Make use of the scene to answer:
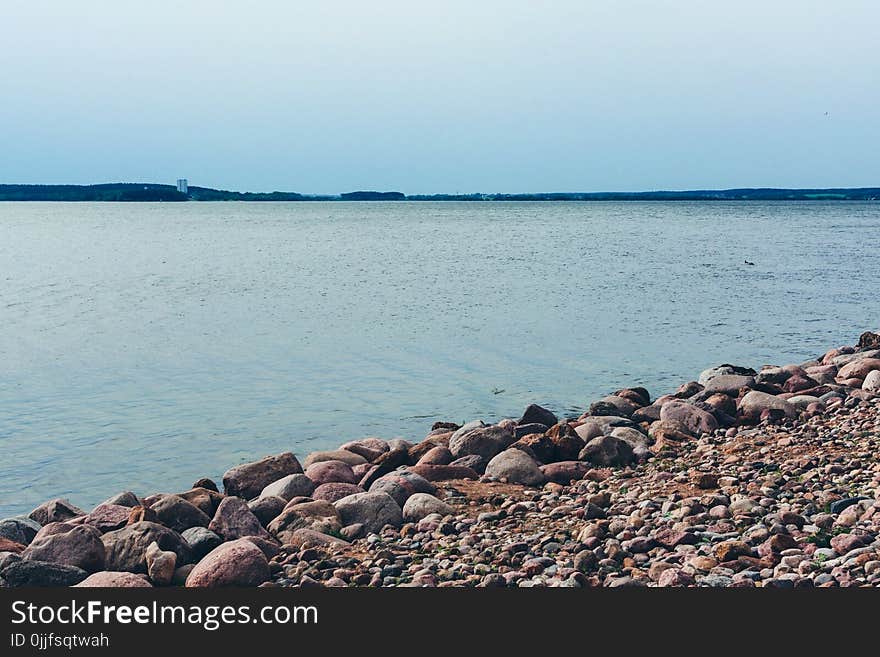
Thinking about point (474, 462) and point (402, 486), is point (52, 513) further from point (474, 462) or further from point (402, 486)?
point (474, 462)

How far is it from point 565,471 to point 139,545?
4374 millimetres

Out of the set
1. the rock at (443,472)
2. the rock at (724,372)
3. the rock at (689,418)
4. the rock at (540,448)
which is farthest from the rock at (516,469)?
the rock at (724,372)

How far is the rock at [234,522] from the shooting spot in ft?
25.6

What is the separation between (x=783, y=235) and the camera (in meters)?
70.9

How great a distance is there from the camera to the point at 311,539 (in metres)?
7.52

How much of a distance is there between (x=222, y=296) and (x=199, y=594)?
78.7 ft

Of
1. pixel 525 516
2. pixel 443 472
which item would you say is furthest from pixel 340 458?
pixel 525 516

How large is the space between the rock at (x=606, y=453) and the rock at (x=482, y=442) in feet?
2.97

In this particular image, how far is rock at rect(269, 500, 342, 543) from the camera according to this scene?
25.6ft

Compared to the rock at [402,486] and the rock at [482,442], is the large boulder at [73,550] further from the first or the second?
the rock at [482,442]

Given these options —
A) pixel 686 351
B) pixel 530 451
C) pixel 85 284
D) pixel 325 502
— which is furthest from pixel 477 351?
pixel 85 284

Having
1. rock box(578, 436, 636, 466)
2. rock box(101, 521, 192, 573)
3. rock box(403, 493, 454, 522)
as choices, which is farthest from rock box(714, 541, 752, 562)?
rock box(101, 521, 192, 573)

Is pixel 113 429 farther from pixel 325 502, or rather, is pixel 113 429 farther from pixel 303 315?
pixel 303 315

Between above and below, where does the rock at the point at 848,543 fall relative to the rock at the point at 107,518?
above
